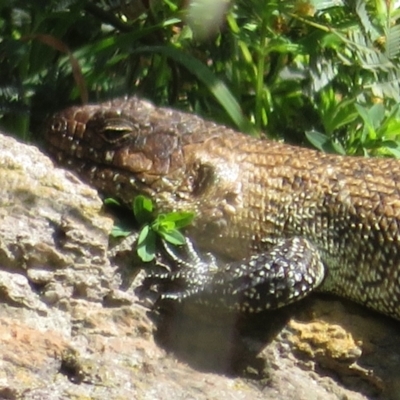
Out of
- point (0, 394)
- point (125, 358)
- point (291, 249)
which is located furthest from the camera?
point (291, 249)

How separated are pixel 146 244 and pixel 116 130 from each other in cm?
61

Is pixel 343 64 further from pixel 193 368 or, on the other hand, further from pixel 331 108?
pixel 193 368

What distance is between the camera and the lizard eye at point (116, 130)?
4.30m

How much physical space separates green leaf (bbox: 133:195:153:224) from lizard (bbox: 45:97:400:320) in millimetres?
131

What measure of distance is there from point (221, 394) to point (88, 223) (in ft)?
2.64

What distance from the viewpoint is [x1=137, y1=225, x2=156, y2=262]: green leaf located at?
12.8 ft

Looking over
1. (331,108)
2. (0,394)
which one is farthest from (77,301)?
(331,108)

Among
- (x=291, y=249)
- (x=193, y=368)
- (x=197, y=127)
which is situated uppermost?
(x=197, y=127)

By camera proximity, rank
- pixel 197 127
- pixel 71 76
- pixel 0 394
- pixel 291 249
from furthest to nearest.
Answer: pixel 71 76
pixel 197 127
pixel 291 249
pixel 0 394

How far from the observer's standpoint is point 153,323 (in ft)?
12.4

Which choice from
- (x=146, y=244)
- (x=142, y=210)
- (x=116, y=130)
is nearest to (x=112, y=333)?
(x=146, y=244)

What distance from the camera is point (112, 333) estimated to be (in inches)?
143

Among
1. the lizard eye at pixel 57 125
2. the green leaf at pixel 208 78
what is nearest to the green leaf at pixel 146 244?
the lizard eye at pixel 57 125

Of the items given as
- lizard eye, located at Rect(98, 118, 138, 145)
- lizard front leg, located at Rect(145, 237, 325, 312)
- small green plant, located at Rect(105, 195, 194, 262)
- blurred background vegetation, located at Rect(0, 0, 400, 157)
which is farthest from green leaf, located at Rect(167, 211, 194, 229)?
blurred background vegetation, located at Rect(0, 0, 400, 157)
